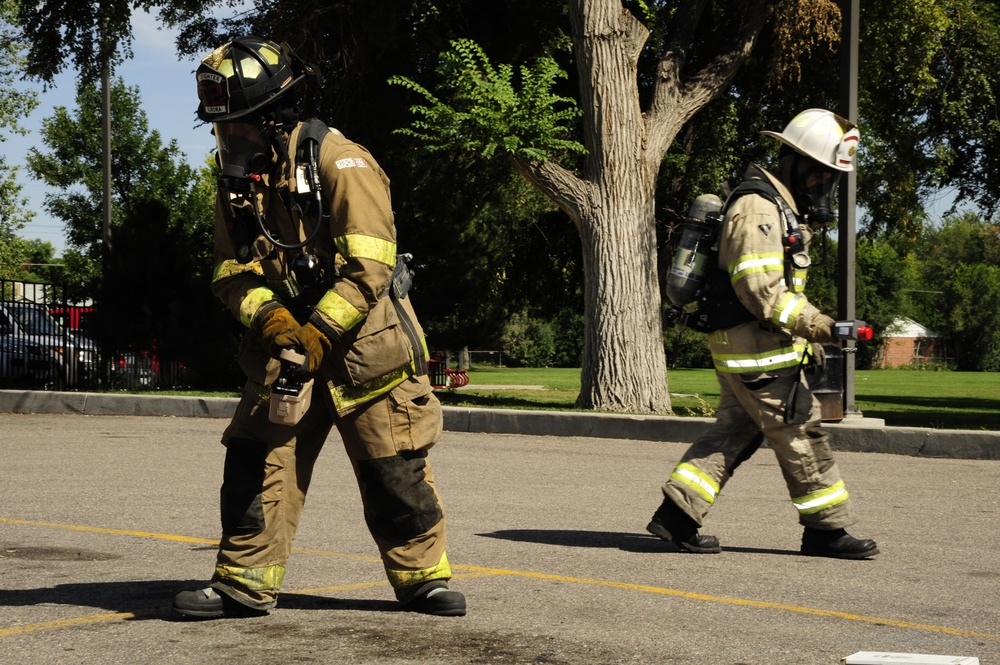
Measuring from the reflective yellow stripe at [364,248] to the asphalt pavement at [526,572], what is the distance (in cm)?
127

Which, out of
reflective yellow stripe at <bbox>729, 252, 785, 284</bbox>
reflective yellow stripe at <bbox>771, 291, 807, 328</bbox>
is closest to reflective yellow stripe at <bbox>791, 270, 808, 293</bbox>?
reflective yellow stripe at <bbox>729, 252, 785, 284</bbox>

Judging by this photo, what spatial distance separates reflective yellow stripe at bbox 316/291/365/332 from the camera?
4.36 metres

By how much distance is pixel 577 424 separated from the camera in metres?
14.0

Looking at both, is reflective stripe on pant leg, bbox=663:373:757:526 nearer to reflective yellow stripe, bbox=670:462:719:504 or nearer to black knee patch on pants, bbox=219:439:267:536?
reflective yellow stripe, bbox=670:462:719:504

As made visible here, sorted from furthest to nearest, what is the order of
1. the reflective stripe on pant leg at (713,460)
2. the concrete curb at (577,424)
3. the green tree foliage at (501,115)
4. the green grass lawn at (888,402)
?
the green grass lawn at (888,402) < the green tree foliage at (501,115) < the concrete curb at (577,424) < the reflective stripe on pant leg at (713,460)

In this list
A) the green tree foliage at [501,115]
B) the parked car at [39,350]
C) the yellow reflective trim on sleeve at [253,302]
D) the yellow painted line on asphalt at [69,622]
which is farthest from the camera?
the parked car at [39,350]

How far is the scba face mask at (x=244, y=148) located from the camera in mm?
4605

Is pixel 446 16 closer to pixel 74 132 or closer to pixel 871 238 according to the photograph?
pixel 871 238

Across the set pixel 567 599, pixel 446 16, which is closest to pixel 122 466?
pixel 567 599

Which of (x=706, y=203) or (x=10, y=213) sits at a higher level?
(x=10, y=213)

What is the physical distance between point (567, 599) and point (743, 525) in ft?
8.48

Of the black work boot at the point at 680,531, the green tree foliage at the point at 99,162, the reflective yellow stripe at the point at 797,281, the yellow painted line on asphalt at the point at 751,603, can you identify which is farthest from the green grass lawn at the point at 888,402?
the green tree foliage at the point at 99,162

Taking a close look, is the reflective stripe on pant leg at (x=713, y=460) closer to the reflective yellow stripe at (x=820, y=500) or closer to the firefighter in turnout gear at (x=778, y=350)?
the firefighter in turnout gear at (x=778, y=350)

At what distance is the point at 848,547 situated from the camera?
629 centimetres
